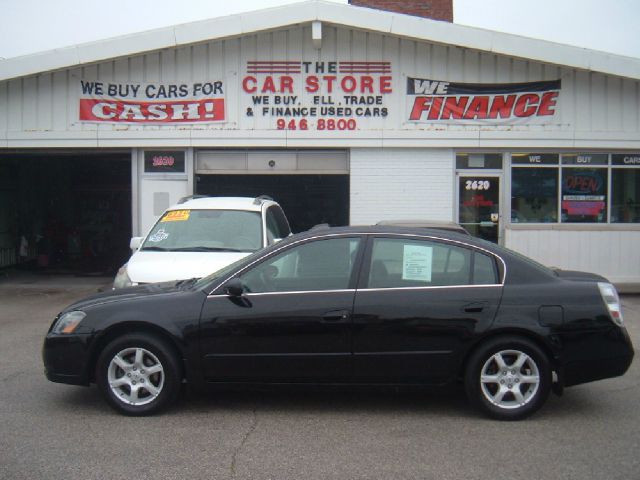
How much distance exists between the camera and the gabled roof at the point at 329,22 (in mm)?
12891

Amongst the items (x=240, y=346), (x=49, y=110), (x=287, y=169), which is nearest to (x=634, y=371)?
(x=240, y=346)

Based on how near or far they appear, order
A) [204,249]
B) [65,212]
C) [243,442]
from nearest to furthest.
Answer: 1. [243,442]
2. [204,249]
3. [65,212]

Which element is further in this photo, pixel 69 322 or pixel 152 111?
pixel 152 111

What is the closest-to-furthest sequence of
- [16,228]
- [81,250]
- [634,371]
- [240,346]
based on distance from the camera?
[240,346] → [634,371] → [16,228] → [81,250]

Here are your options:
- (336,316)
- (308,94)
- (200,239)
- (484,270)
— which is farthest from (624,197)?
(336,316)

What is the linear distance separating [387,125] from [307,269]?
27.1 ft

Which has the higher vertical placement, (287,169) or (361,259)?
(287,169)

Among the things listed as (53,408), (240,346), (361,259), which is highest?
(361,259)

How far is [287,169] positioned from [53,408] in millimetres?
8449

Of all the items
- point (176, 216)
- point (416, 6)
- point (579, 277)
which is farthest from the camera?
point (416, 6)

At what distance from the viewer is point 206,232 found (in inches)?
367

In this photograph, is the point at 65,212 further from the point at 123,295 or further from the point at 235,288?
the point at 235,288

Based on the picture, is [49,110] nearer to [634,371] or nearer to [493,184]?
[493,184]

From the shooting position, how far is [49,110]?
544 inches
